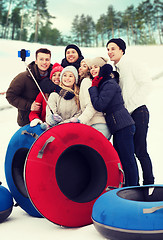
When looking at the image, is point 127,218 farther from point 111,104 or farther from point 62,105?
point 62,105

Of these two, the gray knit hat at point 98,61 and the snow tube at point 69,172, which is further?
the gray knit hat at point 98,61

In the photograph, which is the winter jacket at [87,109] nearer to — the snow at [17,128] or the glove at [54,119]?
the glove at [54,119]

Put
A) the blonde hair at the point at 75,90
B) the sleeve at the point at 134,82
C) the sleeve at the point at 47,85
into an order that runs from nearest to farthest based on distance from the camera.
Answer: the blonde hair at the point at 75,90, the sleeve at the point at 47,85, the sleeve at the point at 134,82

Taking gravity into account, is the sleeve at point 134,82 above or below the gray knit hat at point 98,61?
below

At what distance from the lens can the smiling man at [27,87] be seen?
3650 mm

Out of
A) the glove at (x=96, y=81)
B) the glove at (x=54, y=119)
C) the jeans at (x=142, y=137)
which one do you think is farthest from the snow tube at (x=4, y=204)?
the jeans at (x=142, y=137)

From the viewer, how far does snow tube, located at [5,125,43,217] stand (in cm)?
304

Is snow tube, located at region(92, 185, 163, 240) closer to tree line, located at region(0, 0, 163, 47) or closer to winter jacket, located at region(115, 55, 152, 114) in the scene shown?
winter jacket, located at region(115, 55, 152, 114)

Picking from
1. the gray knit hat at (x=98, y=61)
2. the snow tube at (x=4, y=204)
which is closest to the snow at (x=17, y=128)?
the snow tube at (x=4, y=204)

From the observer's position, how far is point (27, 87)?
374cm

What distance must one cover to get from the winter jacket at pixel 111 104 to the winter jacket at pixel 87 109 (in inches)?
2.1

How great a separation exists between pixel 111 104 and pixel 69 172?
75 cm

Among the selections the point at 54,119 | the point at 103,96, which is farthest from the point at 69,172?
the point at 103,96

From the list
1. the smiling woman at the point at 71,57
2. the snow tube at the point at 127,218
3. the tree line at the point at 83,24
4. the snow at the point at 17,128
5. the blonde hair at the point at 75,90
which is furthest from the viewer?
the tree line at the point at 83,24
